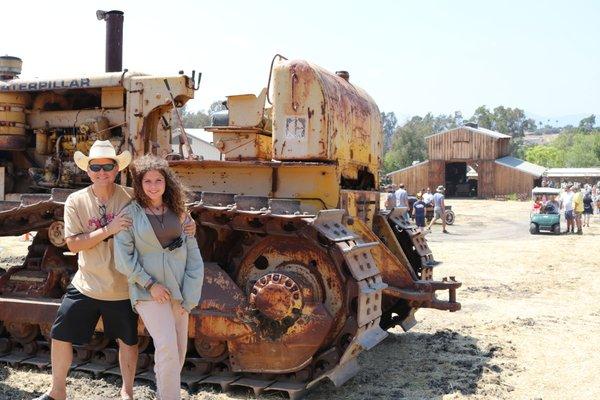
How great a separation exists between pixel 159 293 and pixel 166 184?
29.9 inches

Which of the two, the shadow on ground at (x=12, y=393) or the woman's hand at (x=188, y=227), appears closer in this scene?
the woman's hand at (x=188, y=227)

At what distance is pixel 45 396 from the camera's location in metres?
5.14

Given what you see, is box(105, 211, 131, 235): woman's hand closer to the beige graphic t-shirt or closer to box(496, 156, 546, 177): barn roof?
the beige graphic t-shirt

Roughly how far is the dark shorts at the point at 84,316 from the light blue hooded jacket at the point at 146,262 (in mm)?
298

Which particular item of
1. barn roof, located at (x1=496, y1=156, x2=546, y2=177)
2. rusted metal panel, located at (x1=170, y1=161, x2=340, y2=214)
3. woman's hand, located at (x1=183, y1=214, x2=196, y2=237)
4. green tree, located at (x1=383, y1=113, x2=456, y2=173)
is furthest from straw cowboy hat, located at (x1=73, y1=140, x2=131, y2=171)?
green tree, located at (x1=383, y1=113, x2=456, y2=173)

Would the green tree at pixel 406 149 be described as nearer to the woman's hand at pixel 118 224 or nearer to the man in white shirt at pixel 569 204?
the man in white shirt at pixel 569 204

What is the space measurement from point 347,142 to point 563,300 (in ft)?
18.5

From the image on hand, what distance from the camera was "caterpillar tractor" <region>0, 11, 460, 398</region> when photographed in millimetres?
6250

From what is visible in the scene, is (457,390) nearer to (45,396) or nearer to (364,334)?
(364,334)

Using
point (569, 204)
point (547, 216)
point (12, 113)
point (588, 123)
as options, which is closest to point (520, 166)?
point (569, 204)

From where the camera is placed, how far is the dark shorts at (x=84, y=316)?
5.04 m

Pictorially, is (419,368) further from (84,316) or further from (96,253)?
(96,253)

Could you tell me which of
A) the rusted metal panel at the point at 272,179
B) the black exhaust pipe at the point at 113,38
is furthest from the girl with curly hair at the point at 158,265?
the black exhaust pipe at the point at 113,38

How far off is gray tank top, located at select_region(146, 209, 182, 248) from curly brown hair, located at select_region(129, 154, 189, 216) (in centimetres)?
9
